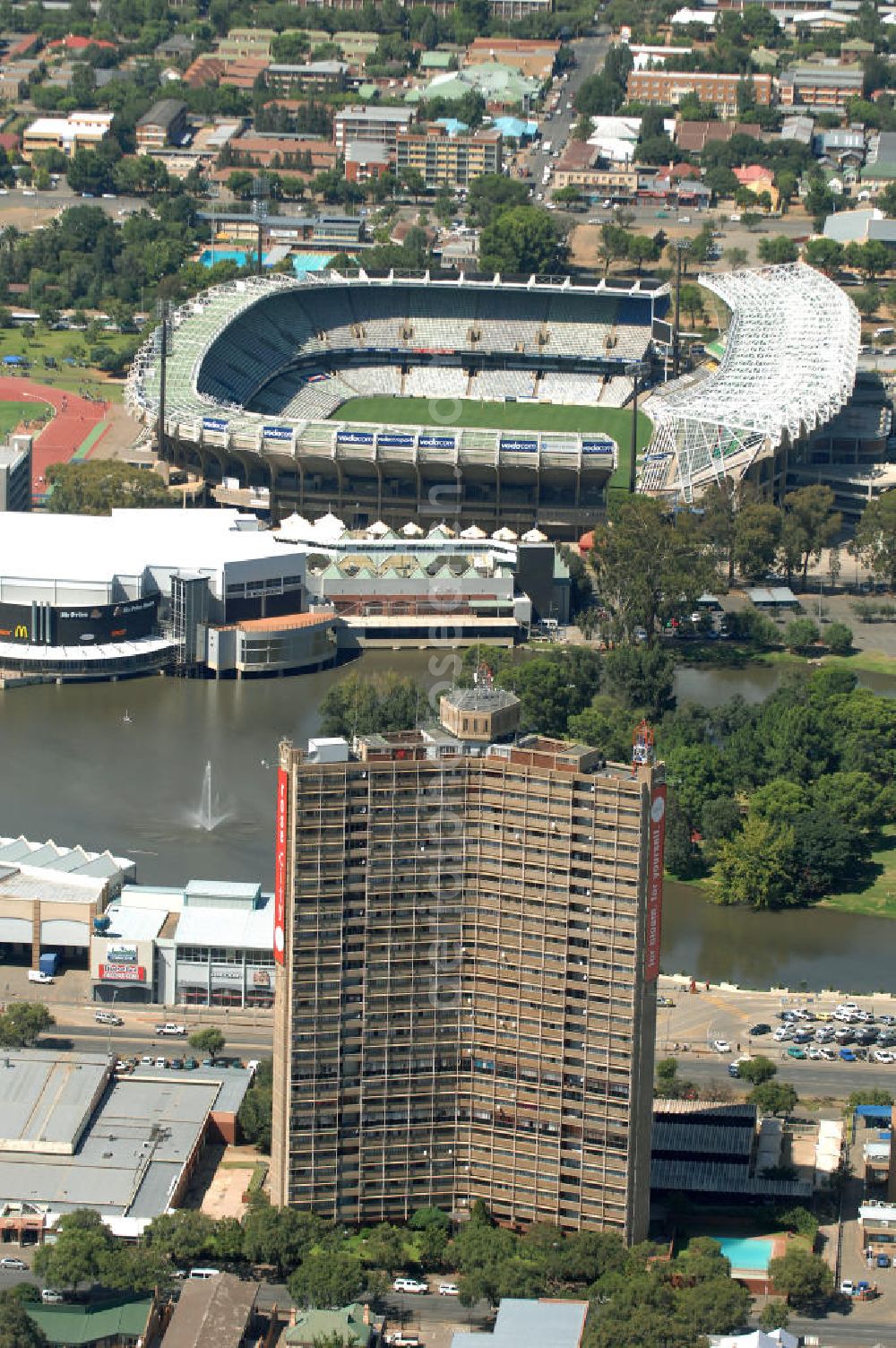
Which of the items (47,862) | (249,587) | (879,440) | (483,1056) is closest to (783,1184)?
(483,1056)

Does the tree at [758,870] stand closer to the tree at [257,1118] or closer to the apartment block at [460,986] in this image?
the tree at [257,1118]

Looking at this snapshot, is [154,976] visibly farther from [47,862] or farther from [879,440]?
[879,440]

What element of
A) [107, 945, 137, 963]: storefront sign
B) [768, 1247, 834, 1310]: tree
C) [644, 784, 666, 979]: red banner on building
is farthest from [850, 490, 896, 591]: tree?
[768, 1247, 834, 1310]: tree

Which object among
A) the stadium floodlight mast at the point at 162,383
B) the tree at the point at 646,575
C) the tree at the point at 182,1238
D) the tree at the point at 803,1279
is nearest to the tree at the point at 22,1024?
the tree at the point at 182,1238

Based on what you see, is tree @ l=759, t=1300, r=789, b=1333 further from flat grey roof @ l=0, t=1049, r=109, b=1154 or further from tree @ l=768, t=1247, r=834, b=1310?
flat grey roof @ l=0, t=1049, r=109, b=1154

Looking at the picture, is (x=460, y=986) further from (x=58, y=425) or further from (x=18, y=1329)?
(x=58, y=425)

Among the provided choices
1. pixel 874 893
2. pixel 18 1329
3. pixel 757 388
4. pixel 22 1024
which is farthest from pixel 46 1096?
pixel 757 388
